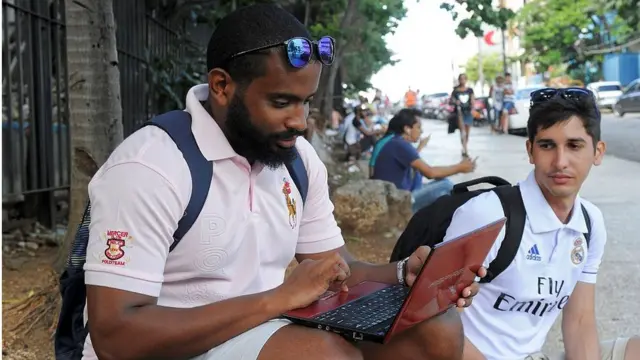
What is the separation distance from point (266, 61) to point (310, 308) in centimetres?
69

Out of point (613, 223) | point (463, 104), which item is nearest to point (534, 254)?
point (613, 223)

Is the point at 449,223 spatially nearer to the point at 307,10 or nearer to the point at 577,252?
the point at 577,252

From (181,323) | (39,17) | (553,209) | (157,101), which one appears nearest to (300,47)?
(181,323)

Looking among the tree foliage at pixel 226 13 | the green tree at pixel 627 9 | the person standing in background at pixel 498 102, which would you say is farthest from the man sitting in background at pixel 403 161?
the green tree at pixel 627 9

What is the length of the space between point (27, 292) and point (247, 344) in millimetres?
3306

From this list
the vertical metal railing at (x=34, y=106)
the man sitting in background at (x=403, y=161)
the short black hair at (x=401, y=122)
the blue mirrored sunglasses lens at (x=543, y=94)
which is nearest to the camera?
the blue mirrored sunglasses lens at (x=543, y=94)

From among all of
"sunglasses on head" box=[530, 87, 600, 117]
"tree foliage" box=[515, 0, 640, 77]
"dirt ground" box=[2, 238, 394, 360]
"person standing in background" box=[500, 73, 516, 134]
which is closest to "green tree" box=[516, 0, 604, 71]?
"tree foliage" box=[515, 0, 640, 77]

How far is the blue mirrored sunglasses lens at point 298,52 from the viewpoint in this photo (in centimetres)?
215

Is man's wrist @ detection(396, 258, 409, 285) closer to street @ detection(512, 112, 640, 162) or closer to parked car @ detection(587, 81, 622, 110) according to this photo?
street @ detection(512, 112, 640, 162)

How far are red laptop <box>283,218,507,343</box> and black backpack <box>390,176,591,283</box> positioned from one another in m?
0.44

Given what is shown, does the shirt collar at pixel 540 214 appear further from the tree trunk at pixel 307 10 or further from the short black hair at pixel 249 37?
Answer: the tree trunk at pixel 307 10

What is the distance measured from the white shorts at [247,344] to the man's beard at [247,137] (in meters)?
0.51

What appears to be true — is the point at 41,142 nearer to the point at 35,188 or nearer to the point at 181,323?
the point at 35,188

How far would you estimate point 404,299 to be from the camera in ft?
6.61
